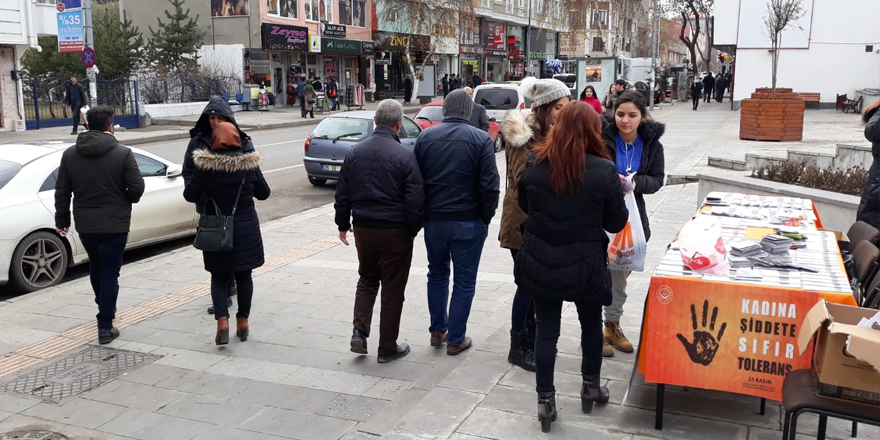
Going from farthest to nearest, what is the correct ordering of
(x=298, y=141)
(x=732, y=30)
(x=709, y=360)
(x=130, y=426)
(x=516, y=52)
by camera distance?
(x=516, y=52)
(x=732, y=30)
(x=298, y=141)
(x=130, y=426)
(x=709, y=360)

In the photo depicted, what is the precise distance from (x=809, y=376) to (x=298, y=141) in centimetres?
2035

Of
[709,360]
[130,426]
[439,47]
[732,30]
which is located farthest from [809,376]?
[439,47]

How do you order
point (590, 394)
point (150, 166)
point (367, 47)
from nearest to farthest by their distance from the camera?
point (590, 394), point (150, 166), point (367, 47)

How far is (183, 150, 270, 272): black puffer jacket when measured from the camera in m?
5.50

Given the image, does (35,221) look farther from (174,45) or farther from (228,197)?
(174,45)

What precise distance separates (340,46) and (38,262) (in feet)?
111

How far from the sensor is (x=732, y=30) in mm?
34938

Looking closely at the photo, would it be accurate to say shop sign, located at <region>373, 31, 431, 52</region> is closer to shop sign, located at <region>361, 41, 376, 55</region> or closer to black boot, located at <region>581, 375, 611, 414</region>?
shop sign, located at <region>361, 41, 376, 55</region>

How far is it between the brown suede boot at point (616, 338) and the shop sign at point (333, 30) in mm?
36555

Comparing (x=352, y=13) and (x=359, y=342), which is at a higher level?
(x=352, y=13)

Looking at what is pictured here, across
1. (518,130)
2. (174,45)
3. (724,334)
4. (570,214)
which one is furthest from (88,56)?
(724,334)

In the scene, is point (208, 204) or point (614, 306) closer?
point (614, 306)

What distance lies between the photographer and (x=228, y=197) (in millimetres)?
5590

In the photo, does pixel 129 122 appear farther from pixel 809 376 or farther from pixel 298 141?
pixel 809 376
